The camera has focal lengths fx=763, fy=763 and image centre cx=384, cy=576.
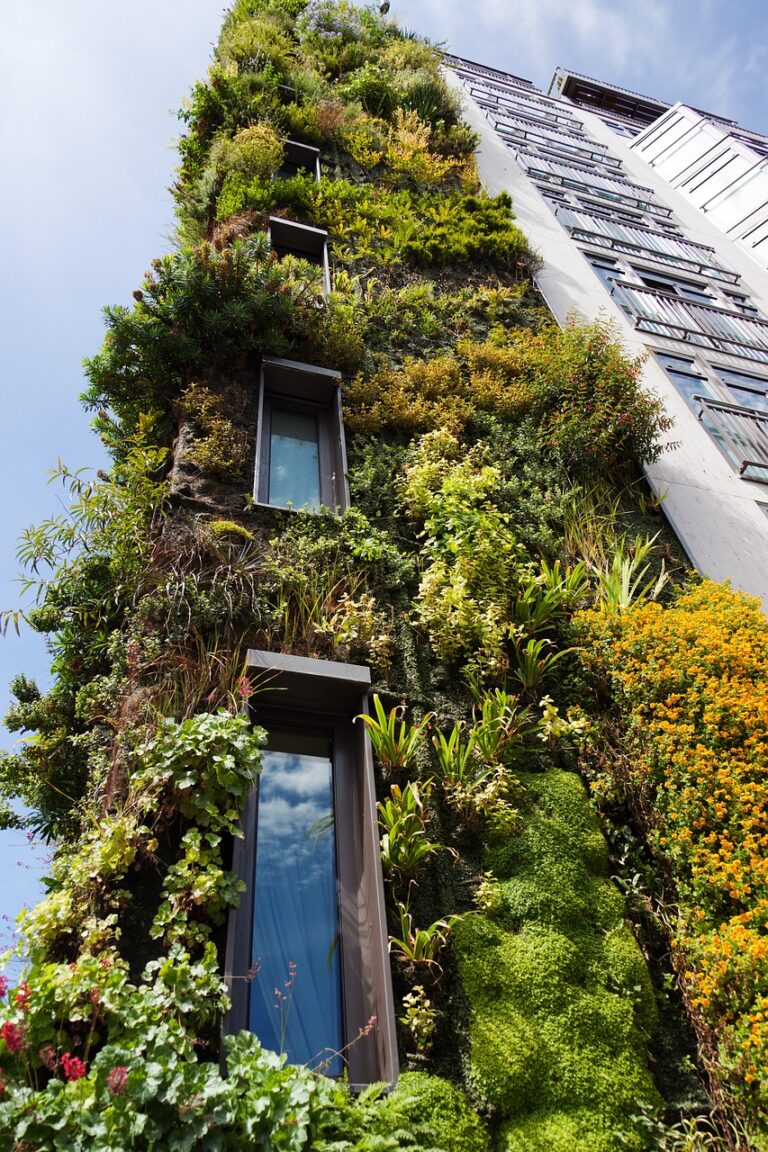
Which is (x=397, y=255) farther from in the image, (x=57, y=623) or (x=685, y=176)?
(x=685, y=176)

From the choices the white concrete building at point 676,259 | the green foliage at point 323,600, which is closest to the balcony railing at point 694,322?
the white concrete building at point 676,259

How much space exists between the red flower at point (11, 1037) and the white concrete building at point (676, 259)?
6980mm

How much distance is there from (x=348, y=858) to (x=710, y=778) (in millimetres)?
2292

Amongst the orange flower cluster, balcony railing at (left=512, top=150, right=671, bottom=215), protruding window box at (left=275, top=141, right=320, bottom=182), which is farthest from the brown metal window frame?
balcony railing at (left=512, top=150, right=671, bottom=215)

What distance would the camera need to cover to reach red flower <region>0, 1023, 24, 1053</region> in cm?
284

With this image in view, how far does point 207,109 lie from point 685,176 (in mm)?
18301

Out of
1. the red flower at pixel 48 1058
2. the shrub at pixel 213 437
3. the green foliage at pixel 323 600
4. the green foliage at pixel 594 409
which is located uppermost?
the green foliage at pixel 594 409

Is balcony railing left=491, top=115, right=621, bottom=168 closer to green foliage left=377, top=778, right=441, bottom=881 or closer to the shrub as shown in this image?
the shrub

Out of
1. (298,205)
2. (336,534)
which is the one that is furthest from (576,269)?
(336,534)

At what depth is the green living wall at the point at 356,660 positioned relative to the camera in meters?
3.17

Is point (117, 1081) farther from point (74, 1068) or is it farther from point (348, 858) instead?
point (348, 858)

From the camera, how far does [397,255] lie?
10836mm

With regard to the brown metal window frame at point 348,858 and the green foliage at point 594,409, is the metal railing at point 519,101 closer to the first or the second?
the green foliage at point 594,409

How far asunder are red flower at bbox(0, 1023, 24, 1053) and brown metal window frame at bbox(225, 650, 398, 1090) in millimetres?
1023
